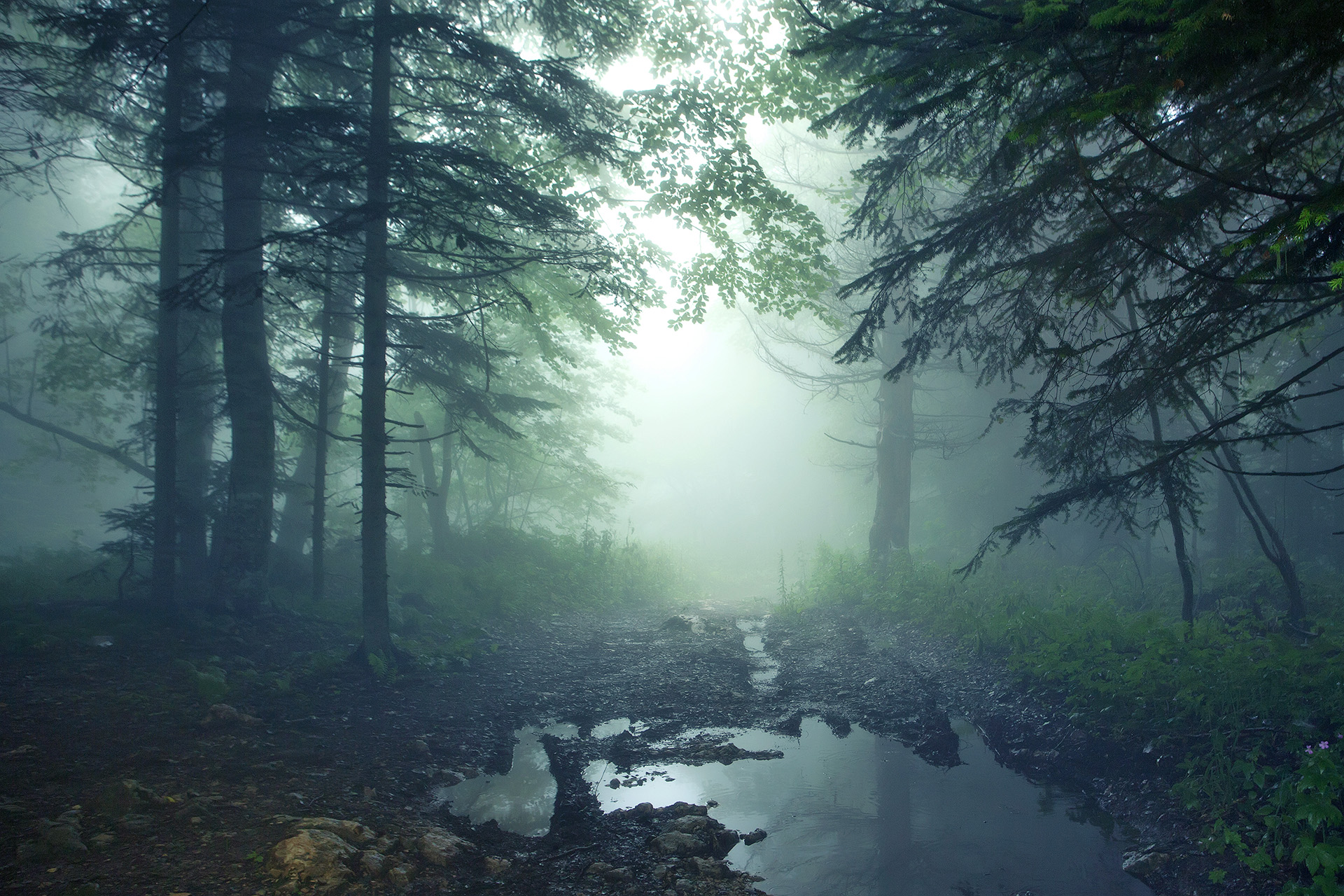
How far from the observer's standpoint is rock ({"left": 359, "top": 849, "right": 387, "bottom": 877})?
3.52 meters

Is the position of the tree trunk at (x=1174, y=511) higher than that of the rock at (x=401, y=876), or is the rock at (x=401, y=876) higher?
the tree trunk at (x=1174, y=511)

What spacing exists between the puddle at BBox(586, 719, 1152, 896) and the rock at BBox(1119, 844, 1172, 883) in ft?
0.22

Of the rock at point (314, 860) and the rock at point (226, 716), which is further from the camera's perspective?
the rock at point (226, 716)

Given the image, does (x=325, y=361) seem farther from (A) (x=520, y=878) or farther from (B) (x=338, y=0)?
(A) (x=520, y=878)

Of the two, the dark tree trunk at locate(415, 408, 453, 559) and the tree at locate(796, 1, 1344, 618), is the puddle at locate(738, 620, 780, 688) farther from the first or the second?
the dark tree trunk at locate(415, 408, 453, 559)

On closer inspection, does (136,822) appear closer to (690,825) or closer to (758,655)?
(690,825)

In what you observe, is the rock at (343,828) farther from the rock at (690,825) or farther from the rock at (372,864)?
the rock at (690,825)

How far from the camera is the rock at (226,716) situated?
18.1 feet

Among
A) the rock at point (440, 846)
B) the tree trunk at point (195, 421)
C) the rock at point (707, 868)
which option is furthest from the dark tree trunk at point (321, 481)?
the rock at point (707, 868)

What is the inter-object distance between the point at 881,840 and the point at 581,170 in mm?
9867

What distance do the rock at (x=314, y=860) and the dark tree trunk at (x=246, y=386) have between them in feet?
20.4

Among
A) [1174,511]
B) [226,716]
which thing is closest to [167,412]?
[226,716]

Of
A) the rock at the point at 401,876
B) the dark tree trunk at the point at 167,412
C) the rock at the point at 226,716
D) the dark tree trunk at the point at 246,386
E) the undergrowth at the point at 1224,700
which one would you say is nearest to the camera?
the rock at the point at 401,876

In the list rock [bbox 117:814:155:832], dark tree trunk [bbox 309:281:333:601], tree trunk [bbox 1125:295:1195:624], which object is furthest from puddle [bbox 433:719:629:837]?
dark tree trunk [bbox 309:281:333:601]
